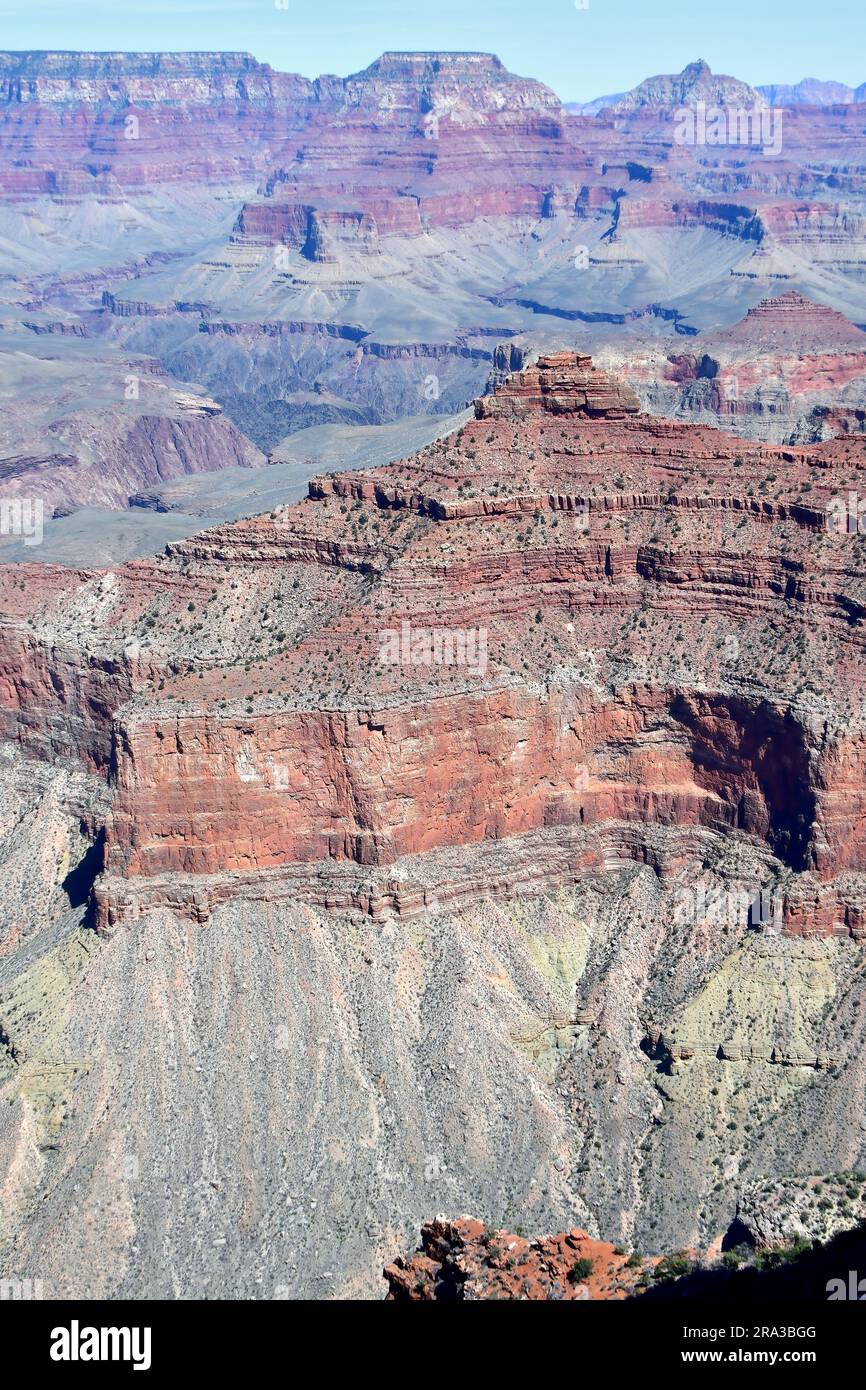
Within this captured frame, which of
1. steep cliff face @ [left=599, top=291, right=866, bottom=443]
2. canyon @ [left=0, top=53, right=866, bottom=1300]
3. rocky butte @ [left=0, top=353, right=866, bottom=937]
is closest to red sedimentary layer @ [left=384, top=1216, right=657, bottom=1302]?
canyon @ [left=0, top=53, right=866, bottom=1300]

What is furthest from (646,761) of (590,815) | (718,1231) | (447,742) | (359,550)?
(718,1231)

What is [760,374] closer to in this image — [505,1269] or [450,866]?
[450,866]

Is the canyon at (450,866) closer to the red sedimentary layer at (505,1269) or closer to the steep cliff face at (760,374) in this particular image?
the red sedimentary layer at (505,1269)

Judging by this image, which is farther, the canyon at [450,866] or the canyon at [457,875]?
the canyon at [457,875]

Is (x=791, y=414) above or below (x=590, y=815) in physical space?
above

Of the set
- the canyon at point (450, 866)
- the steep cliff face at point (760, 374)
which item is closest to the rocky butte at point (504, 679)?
the canyon at point (450, 866)

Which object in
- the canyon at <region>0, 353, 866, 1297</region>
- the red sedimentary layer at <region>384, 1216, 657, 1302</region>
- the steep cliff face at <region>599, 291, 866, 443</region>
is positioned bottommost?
the red sedimentary layer at <region>384, 1216, 657, 1302</region>

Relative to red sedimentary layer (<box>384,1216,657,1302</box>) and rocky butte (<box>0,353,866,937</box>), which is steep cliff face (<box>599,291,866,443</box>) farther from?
red sedimentary layer (<box>384,1216,657,1302</box>)

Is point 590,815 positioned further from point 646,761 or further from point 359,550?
point 359,550
